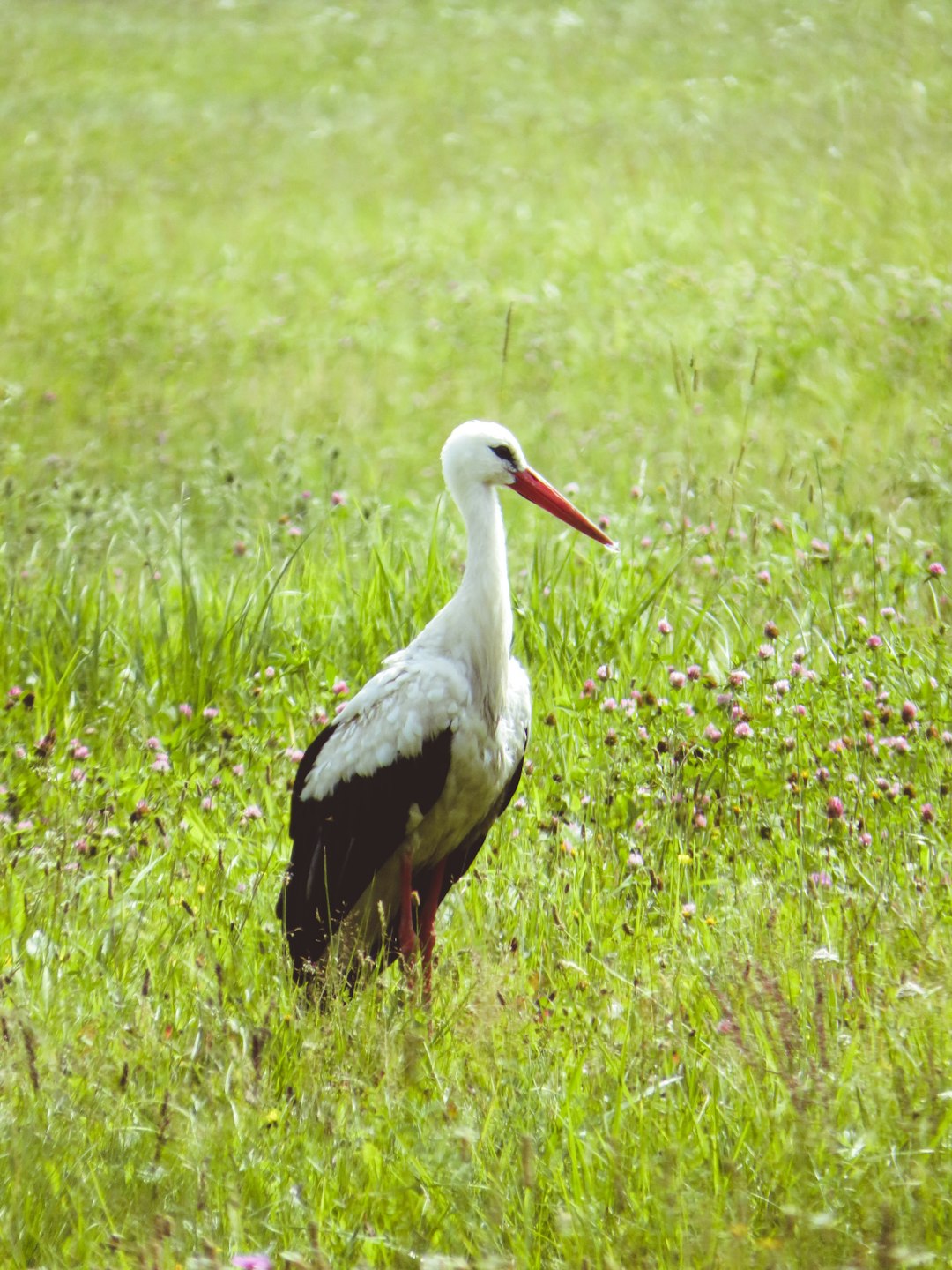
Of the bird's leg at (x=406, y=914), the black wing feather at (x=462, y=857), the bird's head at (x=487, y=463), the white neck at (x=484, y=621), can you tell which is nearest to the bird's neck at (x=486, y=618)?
the white neck at (x=484, y=621)

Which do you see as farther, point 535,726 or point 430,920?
point 535,726

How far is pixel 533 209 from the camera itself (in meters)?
11.9

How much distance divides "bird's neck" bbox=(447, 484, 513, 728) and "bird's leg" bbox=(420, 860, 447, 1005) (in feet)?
1.67

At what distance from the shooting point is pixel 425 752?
3.28 metres

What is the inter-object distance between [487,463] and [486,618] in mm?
399

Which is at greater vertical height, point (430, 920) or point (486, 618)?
point (486, 618)

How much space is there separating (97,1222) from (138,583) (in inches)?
141

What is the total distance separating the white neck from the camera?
3332mm

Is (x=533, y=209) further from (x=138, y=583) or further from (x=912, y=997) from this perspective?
(x=912, y=997)

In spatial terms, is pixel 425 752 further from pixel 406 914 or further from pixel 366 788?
pixel 406 914

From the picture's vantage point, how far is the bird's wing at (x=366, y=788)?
3.26 m

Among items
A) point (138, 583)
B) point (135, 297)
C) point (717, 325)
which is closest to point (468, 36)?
point (135, 297)

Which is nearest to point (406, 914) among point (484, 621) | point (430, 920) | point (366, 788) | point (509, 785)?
point (430, 920)

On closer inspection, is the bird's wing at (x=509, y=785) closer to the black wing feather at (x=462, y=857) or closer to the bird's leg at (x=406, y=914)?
the black wing feather at (x=462, y=857)
